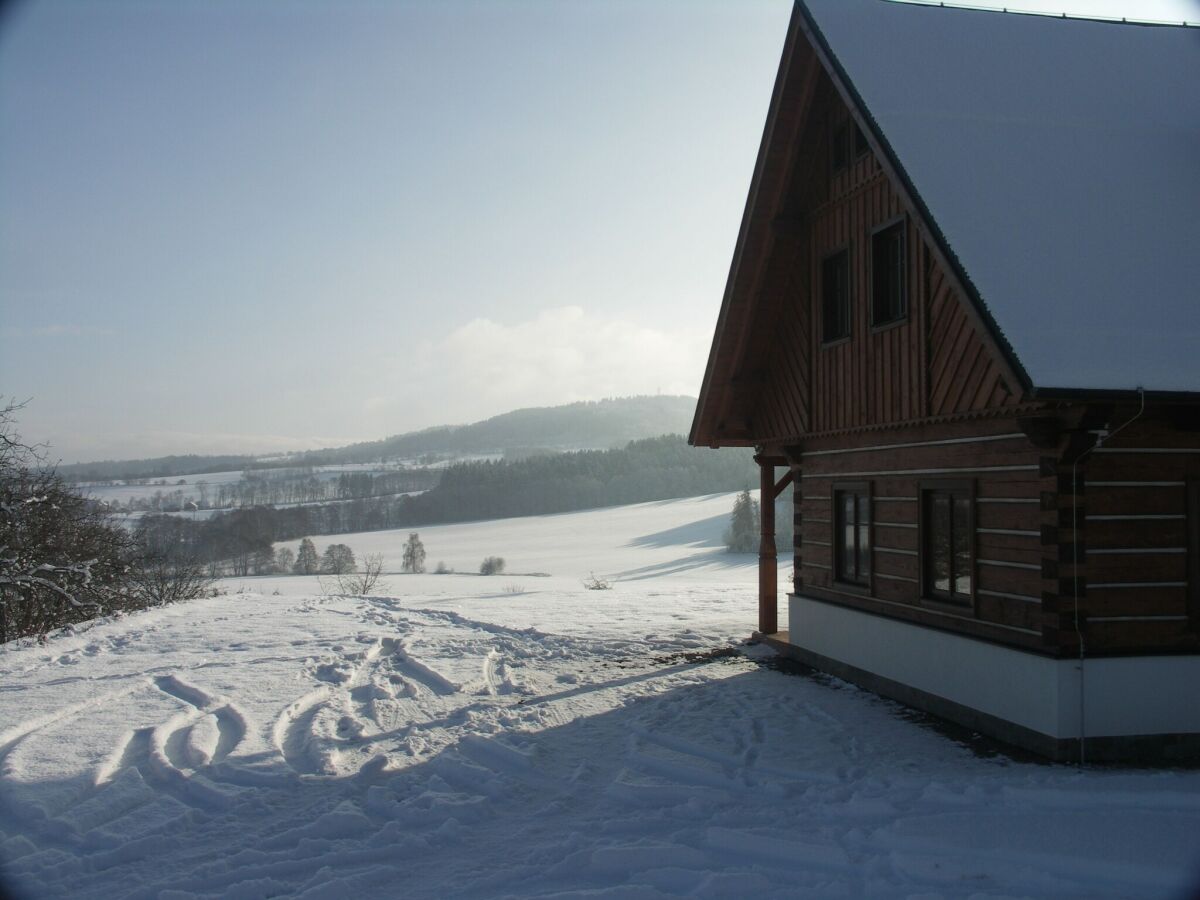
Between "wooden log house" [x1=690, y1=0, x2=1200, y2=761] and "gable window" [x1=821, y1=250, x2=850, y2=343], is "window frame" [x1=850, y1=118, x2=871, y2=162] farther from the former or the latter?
"gable window" [x1=821, y1=250, x2=850, y2=343]

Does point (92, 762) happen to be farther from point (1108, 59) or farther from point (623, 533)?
point (623, 533)

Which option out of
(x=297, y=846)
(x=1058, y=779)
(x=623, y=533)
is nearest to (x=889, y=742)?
(x=1058, y=779)

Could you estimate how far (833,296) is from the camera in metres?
12.4

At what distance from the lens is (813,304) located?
12.6m

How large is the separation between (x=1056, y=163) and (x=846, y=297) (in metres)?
3.11

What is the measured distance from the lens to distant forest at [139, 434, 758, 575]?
95.5 metres

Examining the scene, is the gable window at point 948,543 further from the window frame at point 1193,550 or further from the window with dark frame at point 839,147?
the window with dark frame at point 839,147

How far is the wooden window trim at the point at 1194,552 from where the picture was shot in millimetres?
7988

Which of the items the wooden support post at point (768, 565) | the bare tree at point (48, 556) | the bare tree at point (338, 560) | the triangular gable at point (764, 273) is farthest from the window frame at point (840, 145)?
the bare tree at point (338, 560)

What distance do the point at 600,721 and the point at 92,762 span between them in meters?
5.15

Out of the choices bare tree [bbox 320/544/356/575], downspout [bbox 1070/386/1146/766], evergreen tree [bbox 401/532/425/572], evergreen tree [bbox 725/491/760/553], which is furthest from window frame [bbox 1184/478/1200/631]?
evergreen tree [bbox 401/532/425/572]

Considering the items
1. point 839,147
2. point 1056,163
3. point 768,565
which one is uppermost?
point 839,147

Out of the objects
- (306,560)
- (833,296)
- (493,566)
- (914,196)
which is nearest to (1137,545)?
(914,196)

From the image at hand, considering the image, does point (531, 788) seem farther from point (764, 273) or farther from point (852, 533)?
point (764, 273)
